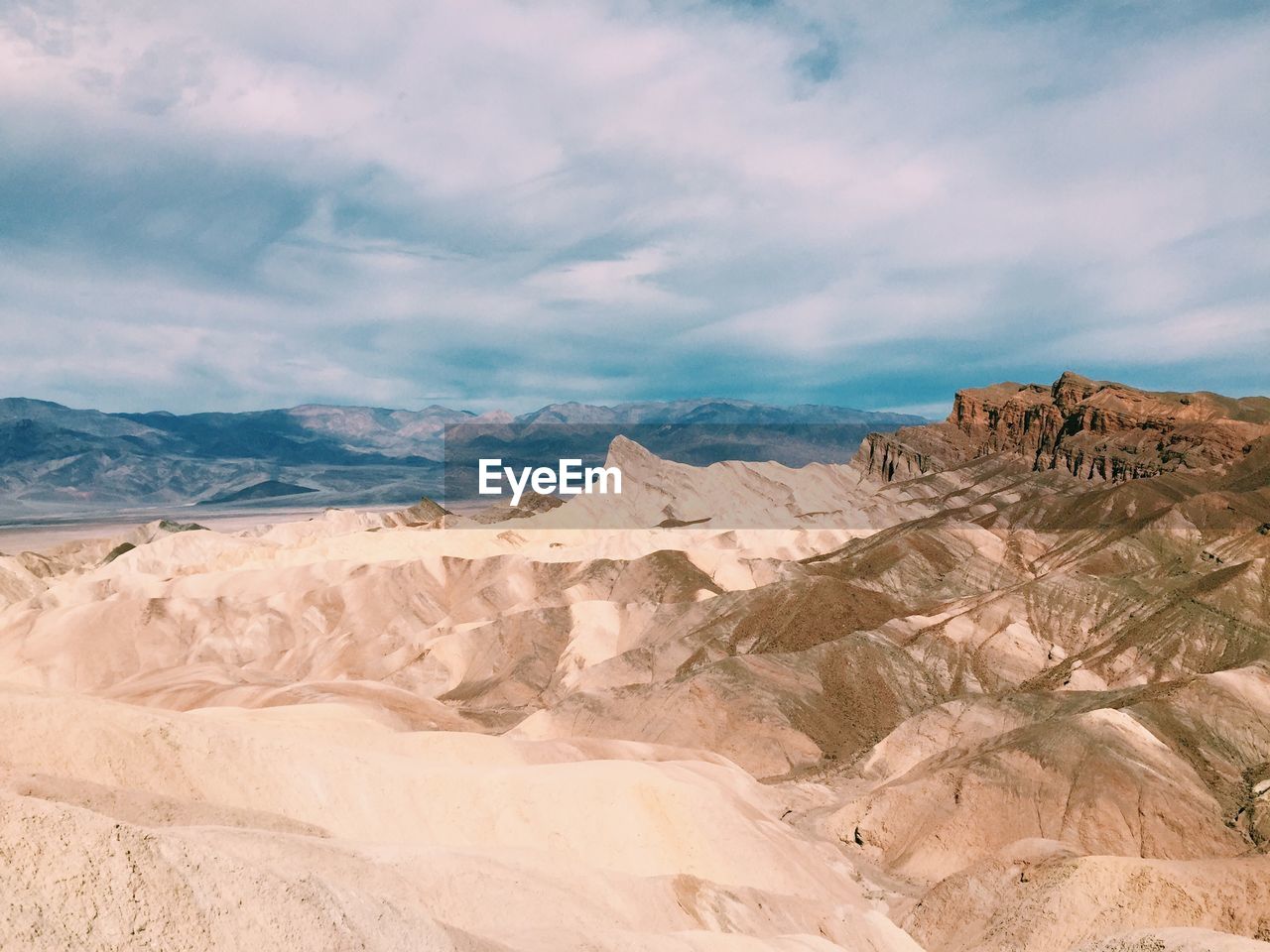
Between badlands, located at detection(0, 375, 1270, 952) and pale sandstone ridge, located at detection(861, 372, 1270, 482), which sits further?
pale sandstone ridge, located at detection(861, 372, 1270, 482)

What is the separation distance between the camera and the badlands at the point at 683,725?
1995 centimetres

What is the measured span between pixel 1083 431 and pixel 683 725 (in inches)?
3721

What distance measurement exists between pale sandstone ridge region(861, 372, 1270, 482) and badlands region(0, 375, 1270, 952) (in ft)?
2.57

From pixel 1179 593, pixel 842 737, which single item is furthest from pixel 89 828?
pixel 1179 593

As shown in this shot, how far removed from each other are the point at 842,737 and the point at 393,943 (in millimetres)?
45057

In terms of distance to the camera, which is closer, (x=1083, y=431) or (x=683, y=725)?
(x=683, y=725)

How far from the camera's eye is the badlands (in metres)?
20.0

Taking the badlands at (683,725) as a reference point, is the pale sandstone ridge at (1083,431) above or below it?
above

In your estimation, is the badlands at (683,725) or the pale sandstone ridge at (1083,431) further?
the pale sandstone ridge at (1083,431)

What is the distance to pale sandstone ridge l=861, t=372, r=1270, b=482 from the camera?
111 metres

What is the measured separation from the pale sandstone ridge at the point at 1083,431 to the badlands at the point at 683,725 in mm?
783

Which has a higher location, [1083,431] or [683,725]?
[1083,431]

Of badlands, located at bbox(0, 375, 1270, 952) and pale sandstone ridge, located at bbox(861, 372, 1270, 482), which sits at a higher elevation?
pale sandstone ridge, located at bbox(861, 372, 1270, 482)

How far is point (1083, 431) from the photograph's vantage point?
415 ft
